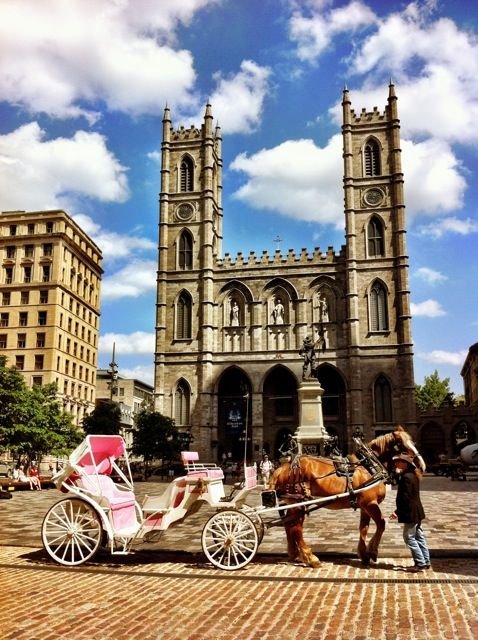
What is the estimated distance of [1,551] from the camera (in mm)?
10578

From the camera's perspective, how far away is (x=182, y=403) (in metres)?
56.0

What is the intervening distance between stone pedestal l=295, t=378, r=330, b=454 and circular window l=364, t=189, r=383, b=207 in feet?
91.7

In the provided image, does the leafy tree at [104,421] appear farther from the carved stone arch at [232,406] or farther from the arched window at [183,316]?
the arched window at [183,316]

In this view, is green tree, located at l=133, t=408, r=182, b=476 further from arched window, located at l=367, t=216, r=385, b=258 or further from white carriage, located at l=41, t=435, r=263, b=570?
white carriage, located at l=41, t=435, r=263, b=570

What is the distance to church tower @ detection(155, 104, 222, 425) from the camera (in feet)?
185

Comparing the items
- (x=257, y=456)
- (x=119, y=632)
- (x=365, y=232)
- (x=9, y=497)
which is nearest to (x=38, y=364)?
(x=257, y=456)

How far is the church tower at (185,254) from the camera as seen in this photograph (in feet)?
Result: 185

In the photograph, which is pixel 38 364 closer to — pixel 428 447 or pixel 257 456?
pixel 257 456

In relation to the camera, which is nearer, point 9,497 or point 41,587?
point 41,587

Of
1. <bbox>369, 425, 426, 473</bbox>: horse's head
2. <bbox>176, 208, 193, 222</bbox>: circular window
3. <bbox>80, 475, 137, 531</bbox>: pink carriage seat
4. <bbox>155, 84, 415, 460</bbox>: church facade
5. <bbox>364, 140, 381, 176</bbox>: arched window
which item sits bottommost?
<bbox>80, 475, 137, 531</bbox>: pink carriage seat

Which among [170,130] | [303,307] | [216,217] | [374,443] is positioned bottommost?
[374,443]

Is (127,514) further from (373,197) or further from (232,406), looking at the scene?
(373,197)

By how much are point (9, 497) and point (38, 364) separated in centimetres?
3686

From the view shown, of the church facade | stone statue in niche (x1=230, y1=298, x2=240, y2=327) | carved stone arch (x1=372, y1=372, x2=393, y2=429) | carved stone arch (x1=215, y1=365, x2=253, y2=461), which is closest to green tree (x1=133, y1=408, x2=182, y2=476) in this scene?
the church facade
